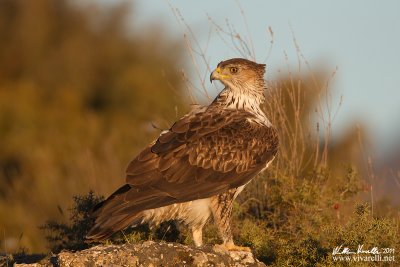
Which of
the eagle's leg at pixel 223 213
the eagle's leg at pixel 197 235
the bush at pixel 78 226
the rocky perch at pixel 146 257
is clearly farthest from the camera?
the bush at pixel 78 226

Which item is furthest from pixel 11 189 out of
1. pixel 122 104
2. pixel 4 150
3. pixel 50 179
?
pixel 122 104

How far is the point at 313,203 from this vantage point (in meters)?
8.98

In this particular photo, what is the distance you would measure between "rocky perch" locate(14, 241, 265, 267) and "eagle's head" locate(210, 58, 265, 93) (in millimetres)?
1923

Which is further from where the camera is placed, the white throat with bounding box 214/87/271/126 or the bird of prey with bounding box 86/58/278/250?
the white throat with bounding box 214/87/271/126

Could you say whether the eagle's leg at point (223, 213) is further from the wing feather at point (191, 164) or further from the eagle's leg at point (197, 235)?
the eagle's leg at point (197, 235)

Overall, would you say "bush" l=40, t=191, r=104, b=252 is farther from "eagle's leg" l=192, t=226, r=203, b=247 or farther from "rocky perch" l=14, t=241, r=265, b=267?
"rocky perch" l=14, t=241, r=265, b=267

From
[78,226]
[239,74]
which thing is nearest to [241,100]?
[239,74]

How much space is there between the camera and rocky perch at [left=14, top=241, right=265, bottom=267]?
6742 mm

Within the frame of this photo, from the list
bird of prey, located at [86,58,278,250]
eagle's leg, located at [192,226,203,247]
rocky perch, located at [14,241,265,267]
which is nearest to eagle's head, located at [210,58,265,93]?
bird of prey, located at [86,58,278,250]

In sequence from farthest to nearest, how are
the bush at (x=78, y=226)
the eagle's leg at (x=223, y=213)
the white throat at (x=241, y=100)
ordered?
the bush at (x=78, y=226) < the white throat at (x=241, y=100) < the eagle's leg at (x=223, y=213)

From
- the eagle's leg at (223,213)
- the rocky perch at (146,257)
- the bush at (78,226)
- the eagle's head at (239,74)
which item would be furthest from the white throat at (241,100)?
the rocky perch at (146,257)

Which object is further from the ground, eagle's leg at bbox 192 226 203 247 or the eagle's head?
the eagle's head

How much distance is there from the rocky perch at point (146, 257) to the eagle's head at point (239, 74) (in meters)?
1.92

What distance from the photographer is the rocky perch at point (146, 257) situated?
6742 mm
